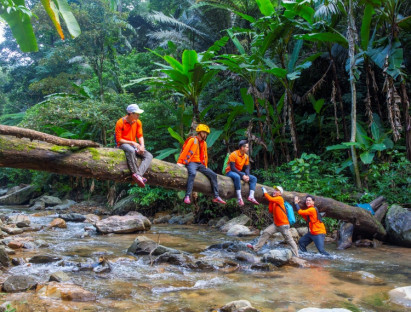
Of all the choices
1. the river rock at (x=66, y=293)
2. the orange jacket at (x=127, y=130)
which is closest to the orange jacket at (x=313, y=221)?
the orange jacket at (x=127, y=130)

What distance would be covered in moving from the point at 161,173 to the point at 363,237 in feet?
17.8

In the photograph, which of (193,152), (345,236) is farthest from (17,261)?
(345,236)

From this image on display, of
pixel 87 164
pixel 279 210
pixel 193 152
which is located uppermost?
pixel 193 152

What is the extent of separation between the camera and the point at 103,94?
52.1 feet

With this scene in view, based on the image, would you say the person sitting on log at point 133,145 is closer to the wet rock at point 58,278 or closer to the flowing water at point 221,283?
the flowing water at point 221,283

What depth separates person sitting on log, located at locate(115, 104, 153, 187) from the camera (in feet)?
14.0

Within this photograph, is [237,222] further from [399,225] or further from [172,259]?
[172,259]

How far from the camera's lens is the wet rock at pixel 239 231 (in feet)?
29.0

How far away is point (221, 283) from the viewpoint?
452 centimetres

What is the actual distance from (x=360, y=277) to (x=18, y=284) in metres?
4.55

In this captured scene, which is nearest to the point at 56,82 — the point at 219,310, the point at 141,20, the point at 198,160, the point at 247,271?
the point at 141,20

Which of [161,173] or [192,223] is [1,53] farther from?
[161,173]

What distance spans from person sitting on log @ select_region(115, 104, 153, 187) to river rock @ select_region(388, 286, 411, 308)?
3.20 meters

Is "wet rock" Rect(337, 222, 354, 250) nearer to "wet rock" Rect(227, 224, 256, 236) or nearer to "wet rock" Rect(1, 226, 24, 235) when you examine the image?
"wet rock" Rect(227, 224, 256, 236)
